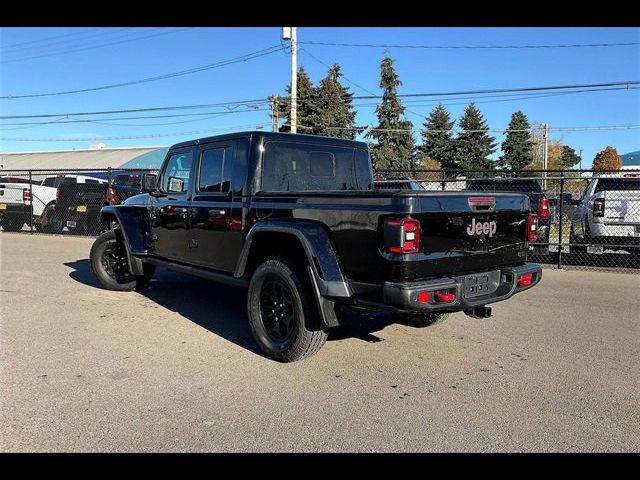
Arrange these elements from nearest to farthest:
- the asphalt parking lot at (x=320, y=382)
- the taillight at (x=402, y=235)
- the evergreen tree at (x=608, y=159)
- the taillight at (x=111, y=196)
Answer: the asphalt parking lot at (x=320, y=382)
the taillight at (x=402, y=235)
the taillight at (x=111, y=196)
the evergreen tree at (x=608, y=159)

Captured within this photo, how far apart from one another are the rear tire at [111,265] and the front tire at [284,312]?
11.6 feet

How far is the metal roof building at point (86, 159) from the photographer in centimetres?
6084

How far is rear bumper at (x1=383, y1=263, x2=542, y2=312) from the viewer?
12.1 ft

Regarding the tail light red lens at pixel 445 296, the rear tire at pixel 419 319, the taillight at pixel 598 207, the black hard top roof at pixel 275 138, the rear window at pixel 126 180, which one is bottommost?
the rear tire at pixel 419 319

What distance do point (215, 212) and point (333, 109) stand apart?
41.2m

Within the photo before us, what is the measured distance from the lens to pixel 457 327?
5750 millimetres

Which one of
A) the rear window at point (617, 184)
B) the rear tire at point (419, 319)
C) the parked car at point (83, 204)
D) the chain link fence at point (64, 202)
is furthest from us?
the chain link fence at point (64, 202)

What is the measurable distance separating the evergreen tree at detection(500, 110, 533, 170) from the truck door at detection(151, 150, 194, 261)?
59.4 metres

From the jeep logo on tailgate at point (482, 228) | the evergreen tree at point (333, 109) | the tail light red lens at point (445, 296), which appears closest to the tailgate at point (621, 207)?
the jeep logo on tailgate at point (482, 228)

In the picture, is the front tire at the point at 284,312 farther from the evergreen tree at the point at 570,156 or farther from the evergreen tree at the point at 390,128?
the evergreen tree at the point at 570,156
